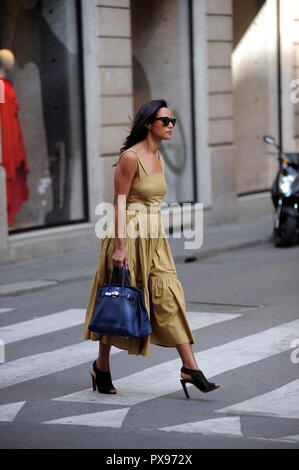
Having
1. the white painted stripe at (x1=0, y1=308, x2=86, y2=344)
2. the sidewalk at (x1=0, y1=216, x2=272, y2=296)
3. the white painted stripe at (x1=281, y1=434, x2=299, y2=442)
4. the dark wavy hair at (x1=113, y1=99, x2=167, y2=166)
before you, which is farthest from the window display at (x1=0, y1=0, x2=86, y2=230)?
the white painted stripe at (x1=281, y1=434, x2=299, y2=442)

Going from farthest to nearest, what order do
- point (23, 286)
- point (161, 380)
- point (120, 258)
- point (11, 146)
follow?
point (11, 146), point (23, 286), point (161, 380), point (120, 258)

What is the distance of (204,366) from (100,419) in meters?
1.57

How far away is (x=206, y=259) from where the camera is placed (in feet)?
46.4

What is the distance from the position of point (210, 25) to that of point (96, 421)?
11931mm

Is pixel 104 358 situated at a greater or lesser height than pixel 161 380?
greater

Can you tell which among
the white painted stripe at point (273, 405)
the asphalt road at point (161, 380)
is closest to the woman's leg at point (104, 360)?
the asphalt road at point (161, 380)

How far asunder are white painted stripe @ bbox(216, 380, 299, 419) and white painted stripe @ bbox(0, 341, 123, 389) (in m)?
1.63

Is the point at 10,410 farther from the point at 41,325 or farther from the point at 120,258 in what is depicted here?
the point at 41,325

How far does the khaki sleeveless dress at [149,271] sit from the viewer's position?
6949mm

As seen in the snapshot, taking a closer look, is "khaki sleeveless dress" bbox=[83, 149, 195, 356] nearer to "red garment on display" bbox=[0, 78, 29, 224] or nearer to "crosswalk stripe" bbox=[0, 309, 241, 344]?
"crosswalk stripe" bbox=[0, 309, 241, 344]

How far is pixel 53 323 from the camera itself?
9758mm

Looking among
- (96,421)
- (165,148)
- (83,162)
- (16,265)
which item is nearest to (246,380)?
(96,421)

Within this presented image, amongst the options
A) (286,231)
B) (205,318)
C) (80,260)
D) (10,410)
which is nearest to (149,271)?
(10,410)

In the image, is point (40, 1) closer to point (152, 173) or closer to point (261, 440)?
point (152, 173)
